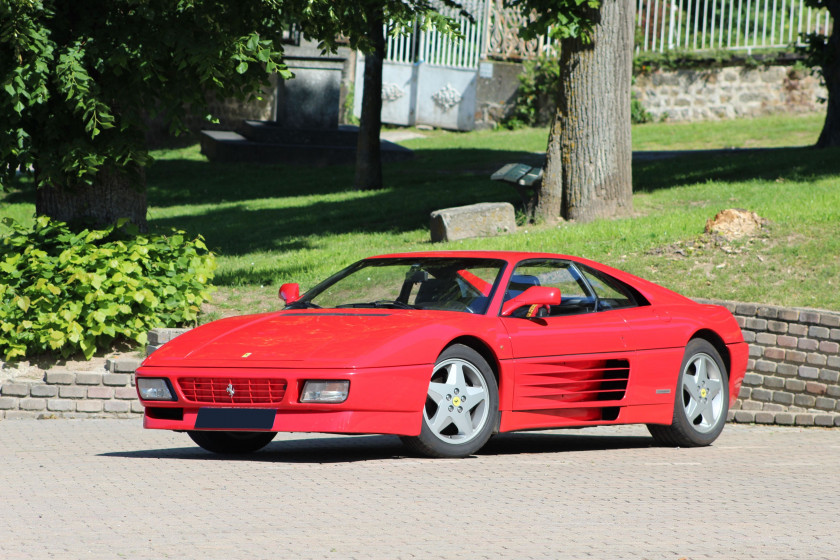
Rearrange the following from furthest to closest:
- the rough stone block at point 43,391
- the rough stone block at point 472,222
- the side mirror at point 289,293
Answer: the rough stone block at point 472,222, the rough stone block at point 43,391, the side mirror at point 289,293

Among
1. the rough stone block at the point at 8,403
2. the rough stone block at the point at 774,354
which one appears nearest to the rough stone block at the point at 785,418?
the rough stone block at the point at 774,354

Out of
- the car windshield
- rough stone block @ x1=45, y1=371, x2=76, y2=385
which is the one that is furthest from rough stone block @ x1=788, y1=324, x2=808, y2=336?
rough stone block @ x1=45, y1=371, x2=76, y2=385

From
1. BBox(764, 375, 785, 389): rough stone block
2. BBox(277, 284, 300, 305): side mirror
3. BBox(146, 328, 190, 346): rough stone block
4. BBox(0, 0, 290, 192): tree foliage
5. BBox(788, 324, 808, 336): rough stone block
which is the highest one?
BBox(0, 0, 290, 192): tree foliage

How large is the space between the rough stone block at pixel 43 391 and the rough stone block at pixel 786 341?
20.0 feet

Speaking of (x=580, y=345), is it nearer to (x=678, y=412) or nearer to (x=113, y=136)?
(x=678, y=412)

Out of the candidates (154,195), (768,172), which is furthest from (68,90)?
(154,195)

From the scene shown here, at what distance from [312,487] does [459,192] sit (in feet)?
44.1

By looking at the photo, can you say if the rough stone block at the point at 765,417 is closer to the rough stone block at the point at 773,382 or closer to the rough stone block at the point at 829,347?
the rough stone block at the point at 773,382

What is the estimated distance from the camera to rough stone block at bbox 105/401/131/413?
9.95m

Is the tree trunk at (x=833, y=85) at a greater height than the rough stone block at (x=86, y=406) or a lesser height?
greater

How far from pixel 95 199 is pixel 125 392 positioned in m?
2.55

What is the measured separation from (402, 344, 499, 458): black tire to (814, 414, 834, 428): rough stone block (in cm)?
424

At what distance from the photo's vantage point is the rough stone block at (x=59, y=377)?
9.84 meters

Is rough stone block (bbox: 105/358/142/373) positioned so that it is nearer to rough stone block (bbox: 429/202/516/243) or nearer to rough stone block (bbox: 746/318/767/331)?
rough stone block (bbox: 746/318/767/331)
